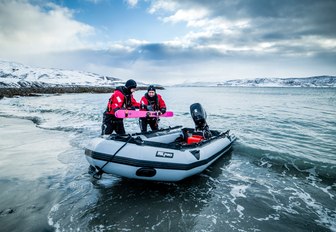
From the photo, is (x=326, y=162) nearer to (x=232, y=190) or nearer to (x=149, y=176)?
(x=232, y=190)

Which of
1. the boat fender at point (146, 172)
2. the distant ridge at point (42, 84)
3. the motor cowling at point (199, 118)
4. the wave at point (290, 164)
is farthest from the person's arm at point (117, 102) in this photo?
the distant ridge at point (42, 84)

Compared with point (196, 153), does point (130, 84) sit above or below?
above

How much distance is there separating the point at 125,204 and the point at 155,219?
0.75m

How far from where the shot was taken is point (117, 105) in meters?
5.79

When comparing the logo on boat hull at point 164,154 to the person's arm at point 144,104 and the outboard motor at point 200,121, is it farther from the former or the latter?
the person's arm at point 144,104

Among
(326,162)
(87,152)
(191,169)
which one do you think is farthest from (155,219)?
(326,162)

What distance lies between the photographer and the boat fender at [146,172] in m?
4.52

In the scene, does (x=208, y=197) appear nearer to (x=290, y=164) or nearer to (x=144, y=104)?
(x=290, y=164)

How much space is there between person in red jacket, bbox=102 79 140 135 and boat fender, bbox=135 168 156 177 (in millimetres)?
1972

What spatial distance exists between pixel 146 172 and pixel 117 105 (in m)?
2.09

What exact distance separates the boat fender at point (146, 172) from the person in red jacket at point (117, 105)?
6.47 ft

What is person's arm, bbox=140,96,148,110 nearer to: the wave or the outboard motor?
the outboard motor

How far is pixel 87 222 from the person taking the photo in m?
Result: 3.68

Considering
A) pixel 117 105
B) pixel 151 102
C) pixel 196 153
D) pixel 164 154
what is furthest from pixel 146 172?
pixel 151 102
